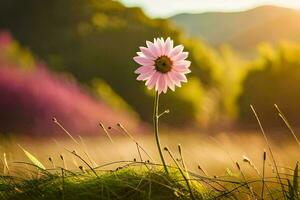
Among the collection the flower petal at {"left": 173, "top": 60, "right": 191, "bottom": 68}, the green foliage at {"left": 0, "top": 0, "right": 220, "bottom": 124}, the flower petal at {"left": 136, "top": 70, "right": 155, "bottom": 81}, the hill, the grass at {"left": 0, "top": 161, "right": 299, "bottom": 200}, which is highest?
the hill

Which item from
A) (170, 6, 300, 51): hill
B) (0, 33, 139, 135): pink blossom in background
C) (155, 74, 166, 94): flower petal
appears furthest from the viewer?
(170, 6, 300, 51): hill

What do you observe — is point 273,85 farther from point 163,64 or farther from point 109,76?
point 163,64

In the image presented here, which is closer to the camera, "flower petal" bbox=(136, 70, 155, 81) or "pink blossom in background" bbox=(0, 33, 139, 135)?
"flower petal" bbox=(136, 70, 155, 81)

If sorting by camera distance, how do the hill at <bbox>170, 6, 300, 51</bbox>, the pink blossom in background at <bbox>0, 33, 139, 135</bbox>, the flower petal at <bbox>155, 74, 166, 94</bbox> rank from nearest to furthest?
the flower petal at <bbox>155, 74, 166, 94</bbox>
the pink blossom in background at <bbox>0, 33, 139, 135</bbox>
the hill at <bbox>170, 6, 300, 51</bbox>

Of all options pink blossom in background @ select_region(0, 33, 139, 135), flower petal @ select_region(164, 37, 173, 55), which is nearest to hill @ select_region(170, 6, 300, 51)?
pink blossom in background @ select_region(0, 33, 139, 135)

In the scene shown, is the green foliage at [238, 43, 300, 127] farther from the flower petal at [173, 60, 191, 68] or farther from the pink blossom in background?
the flower petal at [173, 60, 191, 68]

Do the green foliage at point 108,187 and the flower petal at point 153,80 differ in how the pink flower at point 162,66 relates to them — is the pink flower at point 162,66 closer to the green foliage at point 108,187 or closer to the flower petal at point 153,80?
the flower petal at point 153,80

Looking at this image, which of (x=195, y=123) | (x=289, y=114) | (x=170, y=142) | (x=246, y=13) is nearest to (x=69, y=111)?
(x=170, y=142)
